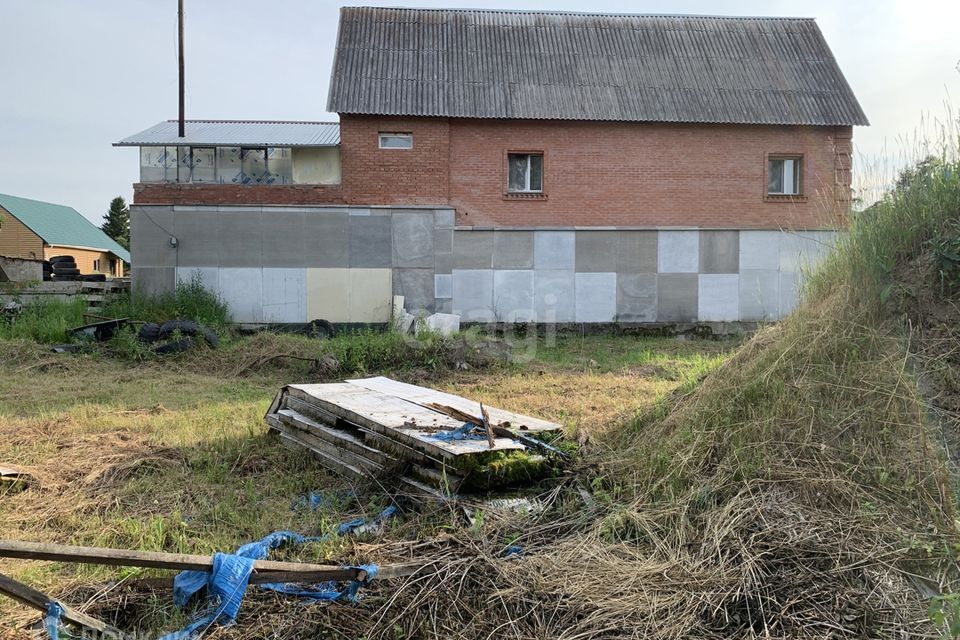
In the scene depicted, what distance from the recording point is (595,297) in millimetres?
15703

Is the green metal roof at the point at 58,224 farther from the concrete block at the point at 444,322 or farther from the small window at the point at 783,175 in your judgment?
the small window at the point at 783,175

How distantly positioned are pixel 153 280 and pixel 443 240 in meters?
6.77

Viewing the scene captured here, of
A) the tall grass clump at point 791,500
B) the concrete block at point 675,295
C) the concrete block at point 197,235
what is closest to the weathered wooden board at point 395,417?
the tall grass clump at point 791,500

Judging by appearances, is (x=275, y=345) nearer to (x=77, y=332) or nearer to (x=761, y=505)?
(x=77, y=332)

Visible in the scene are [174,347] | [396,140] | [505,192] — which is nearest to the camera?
[174,347]

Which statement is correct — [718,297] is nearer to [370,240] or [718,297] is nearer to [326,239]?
[370,240]

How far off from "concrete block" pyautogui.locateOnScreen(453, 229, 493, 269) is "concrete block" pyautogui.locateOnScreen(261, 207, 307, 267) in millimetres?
3584

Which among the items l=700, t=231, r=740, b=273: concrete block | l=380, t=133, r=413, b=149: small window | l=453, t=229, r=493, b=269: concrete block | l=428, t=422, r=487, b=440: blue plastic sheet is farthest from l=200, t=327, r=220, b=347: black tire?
l=700, t=231, r=740, b=273: concrete block

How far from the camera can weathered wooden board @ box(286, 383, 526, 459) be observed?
4301mm

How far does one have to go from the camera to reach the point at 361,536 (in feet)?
12.8

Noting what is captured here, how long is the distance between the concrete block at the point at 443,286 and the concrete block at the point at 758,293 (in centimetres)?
716

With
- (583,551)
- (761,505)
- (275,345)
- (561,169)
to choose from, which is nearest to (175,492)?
(583,551)

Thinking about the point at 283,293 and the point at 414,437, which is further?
the point at 283,293

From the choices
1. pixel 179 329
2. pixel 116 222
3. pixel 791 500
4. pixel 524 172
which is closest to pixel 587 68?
pixel 524 172
